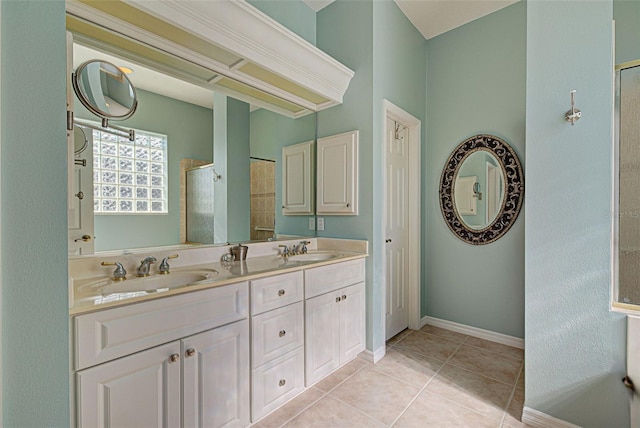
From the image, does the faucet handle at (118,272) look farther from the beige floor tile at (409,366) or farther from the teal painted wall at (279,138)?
the beige floor tile at (409,366)

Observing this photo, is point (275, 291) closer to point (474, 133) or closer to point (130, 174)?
point (130, 174)

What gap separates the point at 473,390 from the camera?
→ 1.92 metres

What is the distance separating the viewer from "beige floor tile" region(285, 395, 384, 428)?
5.21 feet

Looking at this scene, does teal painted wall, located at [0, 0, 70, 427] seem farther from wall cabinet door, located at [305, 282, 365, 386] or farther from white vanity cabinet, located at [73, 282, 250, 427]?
wall cabinet door, located at [305, 282, 365, 386]

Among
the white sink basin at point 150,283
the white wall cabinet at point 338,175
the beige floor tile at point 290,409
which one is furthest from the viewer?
the white wall cabinet at point 338,175

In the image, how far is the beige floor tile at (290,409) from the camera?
1.58m

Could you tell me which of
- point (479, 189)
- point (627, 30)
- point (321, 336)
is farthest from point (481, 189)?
point (321, 336)

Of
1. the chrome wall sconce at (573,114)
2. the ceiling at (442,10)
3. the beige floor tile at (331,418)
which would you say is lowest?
the beige floor tile at (331,418)

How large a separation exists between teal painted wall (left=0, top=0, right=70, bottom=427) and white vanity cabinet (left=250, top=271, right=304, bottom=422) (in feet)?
2.85

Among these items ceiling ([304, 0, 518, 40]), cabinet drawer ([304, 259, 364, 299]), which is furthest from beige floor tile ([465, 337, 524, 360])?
ceiling ([304, 0, 518, 40])

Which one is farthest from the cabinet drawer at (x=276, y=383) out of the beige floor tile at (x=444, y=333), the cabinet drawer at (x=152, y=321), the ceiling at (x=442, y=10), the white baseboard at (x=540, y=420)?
the ceiling at (x=442, y=10)

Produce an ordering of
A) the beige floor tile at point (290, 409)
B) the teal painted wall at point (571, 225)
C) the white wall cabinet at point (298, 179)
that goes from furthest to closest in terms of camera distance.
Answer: the white wall cabinet at point (298, 179) → the beige floor tile at point (290, 409) → the teal painted wall at point (571, 225)

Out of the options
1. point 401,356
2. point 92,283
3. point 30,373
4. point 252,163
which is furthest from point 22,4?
point 401,356

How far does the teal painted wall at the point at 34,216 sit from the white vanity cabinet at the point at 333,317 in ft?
4.21
